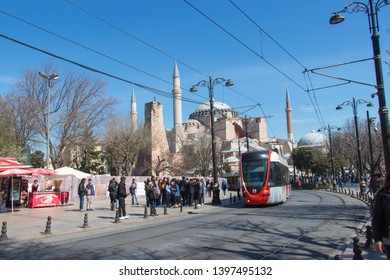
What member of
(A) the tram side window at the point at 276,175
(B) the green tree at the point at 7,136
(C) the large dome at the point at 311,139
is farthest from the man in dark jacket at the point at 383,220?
(C) the large dome at the point at 311,139

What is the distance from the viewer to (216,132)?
351ft

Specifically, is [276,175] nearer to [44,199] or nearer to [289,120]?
[44,199]

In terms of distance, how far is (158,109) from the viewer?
59719 mm

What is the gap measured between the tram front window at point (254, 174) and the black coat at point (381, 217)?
15.2m

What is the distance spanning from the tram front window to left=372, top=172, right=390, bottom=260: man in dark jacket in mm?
15180

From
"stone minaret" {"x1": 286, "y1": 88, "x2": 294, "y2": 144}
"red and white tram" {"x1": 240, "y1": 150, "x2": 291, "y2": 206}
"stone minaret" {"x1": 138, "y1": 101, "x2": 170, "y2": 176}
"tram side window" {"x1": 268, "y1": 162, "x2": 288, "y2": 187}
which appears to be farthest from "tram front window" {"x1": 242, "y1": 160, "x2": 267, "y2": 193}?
"stone minaret" {"x1": 286, "y1": 88, "x2": 294, "y2": 144}

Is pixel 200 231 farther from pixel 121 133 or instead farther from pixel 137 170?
pixel 137 170

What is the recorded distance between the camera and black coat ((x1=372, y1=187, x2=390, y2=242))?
13.8 ft

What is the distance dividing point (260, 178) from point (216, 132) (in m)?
87.8

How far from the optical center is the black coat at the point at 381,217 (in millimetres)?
4209

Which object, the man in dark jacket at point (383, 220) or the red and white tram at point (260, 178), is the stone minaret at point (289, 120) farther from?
the man in dark jacket at point (383, 220)

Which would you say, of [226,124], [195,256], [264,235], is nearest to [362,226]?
[264,235]

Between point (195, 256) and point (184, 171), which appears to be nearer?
point (195, 256)

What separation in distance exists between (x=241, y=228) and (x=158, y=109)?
4919 centimetres
